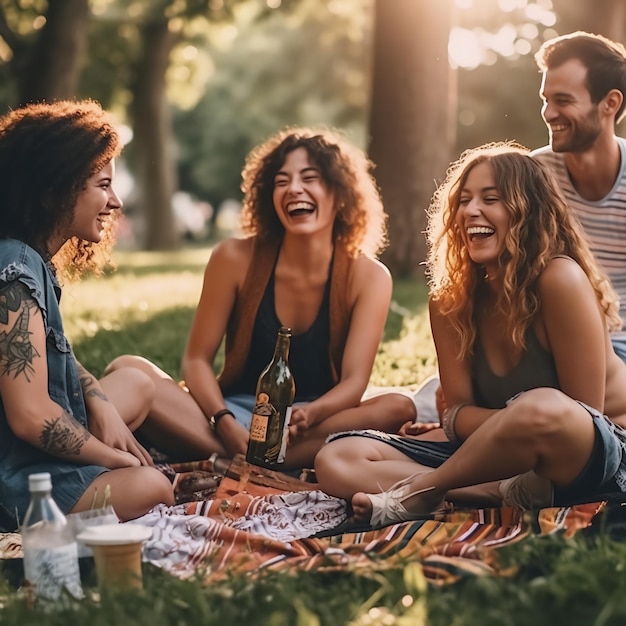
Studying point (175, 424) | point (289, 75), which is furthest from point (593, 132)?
point (289, 75)

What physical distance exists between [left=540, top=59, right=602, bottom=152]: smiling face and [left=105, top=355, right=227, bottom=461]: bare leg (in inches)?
88.4

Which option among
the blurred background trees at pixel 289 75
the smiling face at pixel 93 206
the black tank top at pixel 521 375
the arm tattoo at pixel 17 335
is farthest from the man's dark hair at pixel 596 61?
the blurred background trees at pixel 289 75

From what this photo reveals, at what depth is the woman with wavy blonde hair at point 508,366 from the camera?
4047 millimetres

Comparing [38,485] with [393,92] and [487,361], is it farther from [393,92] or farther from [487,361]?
[393,92]

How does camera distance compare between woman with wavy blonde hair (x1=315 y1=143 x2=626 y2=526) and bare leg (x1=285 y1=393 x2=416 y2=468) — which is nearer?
woman with wavy blonde hair (x1=315 y1=143 x2=626 y2=526)

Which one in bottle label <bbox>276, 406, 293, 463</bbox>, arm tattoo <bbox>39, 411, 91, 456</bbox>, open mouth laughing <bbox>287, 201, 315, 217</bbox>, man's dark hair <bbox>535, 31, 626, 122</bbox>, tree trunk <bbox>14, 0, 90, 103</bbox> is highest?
tree trunk <bbox>14, 0, 90, 103</bbox>

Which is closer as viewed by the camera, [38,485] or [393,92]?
[38,485]

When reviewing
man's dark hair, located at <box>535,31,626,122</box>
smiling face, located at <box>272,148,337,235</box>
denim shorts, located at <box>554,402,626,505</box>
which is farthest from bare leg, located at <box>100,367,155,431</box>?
man's dark hair, located at <box>535,31,626,122</box>

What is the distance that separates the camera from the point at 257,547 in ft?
12.7

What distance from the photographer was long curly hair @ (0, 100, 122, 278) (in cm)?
423

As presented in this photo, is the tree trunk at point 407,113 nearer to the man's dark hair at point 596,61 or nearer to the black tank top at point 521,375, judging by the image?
the man's dark hair at point 596,61

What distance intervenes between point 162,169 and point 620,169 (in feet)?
73.2

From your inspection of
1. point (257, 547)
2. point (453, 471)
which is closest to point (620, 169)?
point (453, 471)

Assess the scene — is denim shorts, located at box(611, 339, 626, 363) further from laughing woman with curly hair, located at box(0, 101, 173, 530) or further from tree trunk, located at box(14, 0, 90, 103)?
tree trunk, located at box(14, 0, 90, 103)
